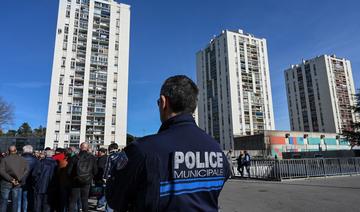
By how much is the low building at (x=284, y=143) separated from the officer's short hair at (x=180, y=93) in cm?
4989

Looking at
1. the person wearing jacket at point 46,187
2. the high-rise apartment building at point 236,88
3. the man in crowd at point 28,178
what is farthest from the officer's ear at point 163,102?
the high-rise apartment building at point 236,88

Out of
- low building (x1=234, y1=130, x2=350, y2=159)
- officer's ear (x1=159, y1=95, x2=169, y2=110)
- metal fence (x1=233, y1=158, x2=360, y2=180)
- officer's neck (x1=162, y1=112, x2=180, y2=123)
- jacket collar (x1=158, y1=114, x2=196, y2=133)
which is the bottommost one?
metal fence (x1=233, y1=158, x2=360, y2=180)

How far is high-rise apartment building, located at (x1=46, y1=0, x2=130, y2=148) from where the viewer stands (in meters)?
58.5

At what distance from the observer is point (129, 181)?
166 centimetres

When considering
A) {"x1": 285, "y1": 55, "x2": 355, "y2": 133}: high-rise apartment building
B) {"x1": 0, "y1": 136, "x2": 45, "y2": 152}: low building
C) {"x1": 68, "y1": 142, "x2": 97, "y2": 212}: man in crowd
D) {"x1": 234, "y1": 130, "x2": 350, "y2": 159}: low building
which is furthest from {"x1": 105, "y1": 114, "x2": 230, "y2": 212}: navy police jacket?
{"x1": 285, "y1": 55, "x2": 355, "y2": 133}: high-rise apartment building

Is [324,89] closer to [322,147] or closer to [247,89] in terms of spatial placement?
[247,89]

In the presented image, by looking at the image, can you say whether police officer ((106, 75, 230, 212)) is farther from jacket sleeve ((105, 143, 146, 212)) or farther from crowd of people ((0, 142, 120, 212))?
crowd of people ((0, 142, 120, 212))

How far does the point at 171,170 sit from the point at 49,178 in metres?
6.66

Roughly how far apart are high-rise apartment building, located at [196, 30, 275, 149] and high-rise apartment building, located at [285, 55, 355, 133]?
22.8 metres

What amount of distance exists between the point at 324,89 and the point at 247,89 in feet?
112

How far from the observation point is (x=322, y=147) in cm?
5847

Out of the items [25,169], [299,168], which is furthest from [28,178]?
[299,168]

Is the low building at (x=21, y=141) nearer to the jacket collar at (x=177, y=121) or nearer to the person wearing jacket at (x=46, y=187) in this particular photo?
the person wearing jacket at (x=46, y=187)

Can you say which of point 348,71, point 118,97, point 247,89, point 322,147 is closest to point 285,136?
point 322,147
